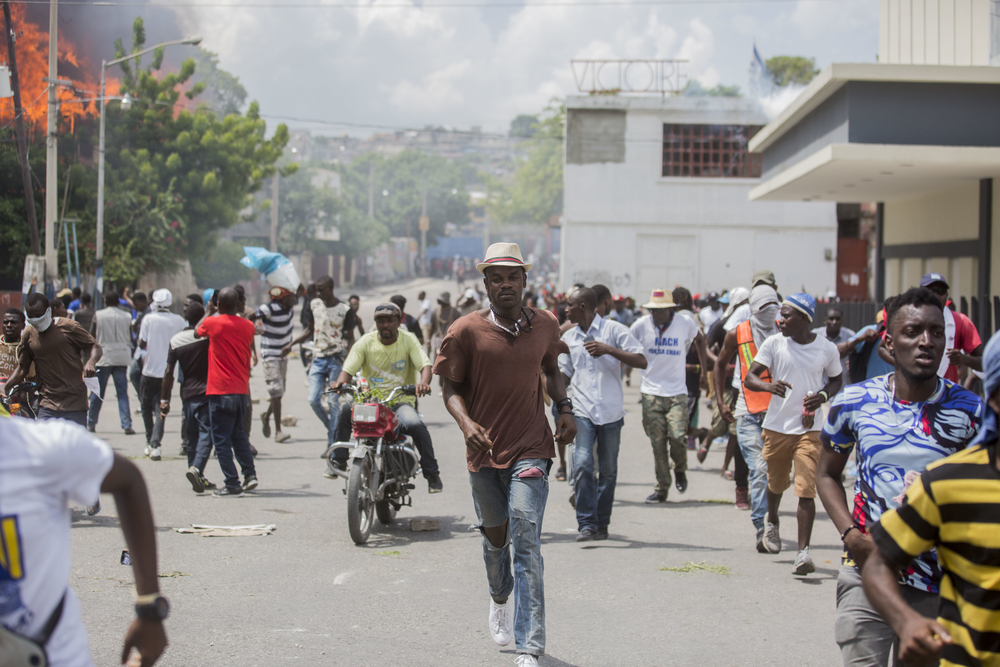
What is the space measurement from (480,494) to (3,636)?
2908 mm

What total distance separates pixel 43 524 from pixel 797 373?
5.32 m

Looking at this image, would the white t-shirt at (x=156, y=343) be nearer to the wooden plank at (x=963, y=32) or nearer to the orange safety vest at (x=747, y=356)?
the orange safety vest at (x=747, y=356)

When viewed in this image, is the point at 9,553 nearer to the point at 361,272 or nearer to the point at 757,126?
the point at 757,126

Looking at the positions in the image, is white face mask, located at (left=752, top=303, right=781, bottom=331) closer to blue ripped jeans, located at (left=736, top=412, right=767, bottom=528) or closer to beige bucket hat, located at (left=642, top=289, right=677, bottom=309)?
blue ripped jeans, located at (left=736, top=412, right=767, bottom=528)

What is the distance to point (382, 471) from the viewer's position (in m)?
7.86

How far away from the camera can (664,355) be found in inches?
360

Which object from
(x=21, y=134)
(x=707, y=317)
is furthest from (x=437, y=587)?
(x=21, y=134)

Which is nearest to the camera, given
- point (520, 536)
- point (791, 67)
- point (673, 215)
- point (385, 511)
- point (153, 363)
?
point (520, 536)

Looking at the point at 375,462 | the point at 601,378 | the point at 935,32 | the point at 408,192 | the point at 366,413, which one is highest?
the point at 408,192

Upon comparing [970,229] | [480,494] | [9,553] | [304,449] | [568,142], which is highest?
[568,142]

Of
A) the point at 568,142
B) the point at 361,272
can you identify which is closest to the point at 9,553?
the point at 568,142

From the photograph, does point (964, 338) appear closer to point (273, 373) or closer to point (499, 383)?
point (499, 383)

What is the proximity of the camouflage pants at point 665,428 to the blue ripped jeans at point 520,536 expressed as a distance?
4262 millimetres

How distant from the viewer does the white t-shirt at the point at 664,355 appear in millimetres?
9141
